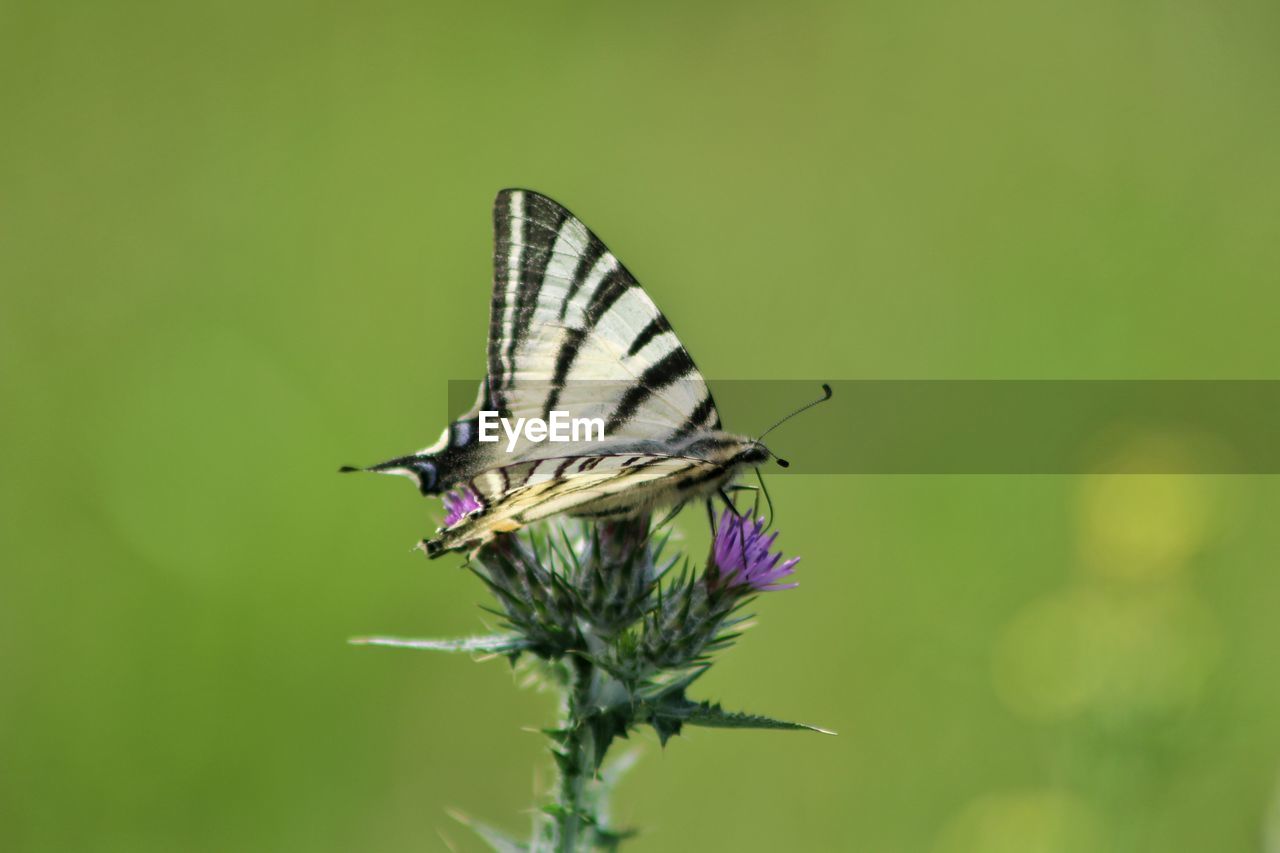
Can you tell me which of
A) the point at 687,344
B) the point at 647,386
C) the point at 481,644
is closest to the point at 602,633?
the point at 481,644

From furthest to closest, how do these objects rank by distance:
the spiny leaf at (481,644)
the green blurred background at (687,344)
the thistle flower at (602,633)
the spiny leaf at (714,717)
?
1. the green blurred background at (687,344)
2. the thistle flower at (602,633)
3. the spiny leaf at (481,644)
4. the spiny leaf at (714,717)

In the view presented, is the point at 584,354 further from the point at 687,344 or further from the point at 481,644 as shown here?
the point at 687,344

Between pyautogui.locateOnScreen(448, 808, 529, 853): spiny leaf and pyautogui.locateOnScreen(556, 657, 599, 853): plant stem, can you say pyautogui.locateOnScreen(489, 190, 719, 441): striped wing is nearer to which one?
pyautogui.locateOnScreen(556, 657, 599, 853): plant stem

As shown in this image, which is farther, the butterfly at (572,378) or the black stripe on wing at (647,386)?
the black stripe on wing at (647,386)

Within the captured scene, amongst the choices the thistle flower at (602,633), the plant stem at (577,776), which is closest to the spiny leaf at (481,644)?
the thistle flower at (602,633)

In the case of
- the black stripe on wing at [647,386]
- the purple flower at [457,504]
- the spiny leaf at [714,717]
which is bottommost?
the spiny leaf at [714,717]

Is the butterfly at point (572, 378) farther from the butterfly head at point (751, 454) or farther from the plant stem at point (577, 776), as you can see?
the plant stem at point (577, 776)

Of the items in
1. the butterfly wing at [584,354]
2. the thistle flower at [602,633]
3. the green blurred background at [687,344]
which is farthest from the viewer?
the green blurred background at [687,344]

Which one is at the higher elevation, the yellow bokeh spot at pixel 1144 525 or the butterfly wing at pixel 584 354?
the butterfly wing at pixel 584 354
